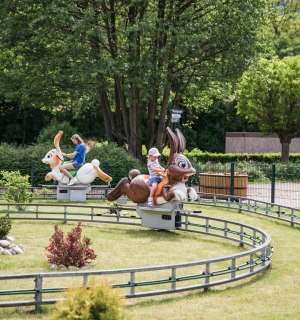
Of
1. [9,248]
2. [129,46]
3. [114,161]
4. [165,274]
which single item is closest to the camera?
[165,274]

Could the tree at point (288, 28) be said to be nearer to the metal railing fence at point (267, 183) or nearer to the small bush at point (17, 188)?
the metal railing fence at point (267, 183)

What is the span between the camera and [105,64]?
3269 cm

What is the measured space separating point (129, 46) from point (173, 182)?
16124 mm

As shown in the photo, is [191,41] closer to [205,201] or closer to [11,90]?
[205,201]

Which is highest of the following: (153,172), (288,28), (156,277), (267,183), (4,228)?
(288,28)

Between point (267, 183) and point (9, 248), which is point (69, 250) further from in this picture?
point (267, 183)

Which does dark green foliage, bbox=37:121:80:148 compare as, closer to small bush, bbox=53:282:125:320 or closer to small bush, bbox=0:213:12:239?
small bush, bbox=0:213:12:239

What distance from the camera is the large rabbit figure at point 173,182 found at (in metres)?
19.3

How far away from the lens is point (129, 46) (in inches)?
1347

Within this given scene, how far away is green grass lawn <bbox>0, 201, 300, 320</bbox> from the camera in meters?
11.2

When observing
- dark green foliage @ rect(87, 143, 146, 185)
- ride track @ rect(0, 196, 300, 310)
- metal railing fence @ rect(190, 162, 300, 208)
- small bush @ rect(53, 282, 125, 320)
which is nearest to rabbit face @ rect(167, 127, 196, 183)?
ride track @ rect(0, 196, 300, 310)

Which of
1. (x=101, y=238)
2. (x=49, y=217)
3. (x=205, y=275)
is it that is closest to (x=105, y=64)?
(x=49, y=217)

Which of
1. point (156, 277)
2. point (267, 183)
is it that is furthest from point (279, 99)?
point (156, 277)

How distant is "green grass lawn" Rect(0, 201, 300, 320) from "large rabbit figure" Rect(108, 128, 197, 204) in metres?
1.11
